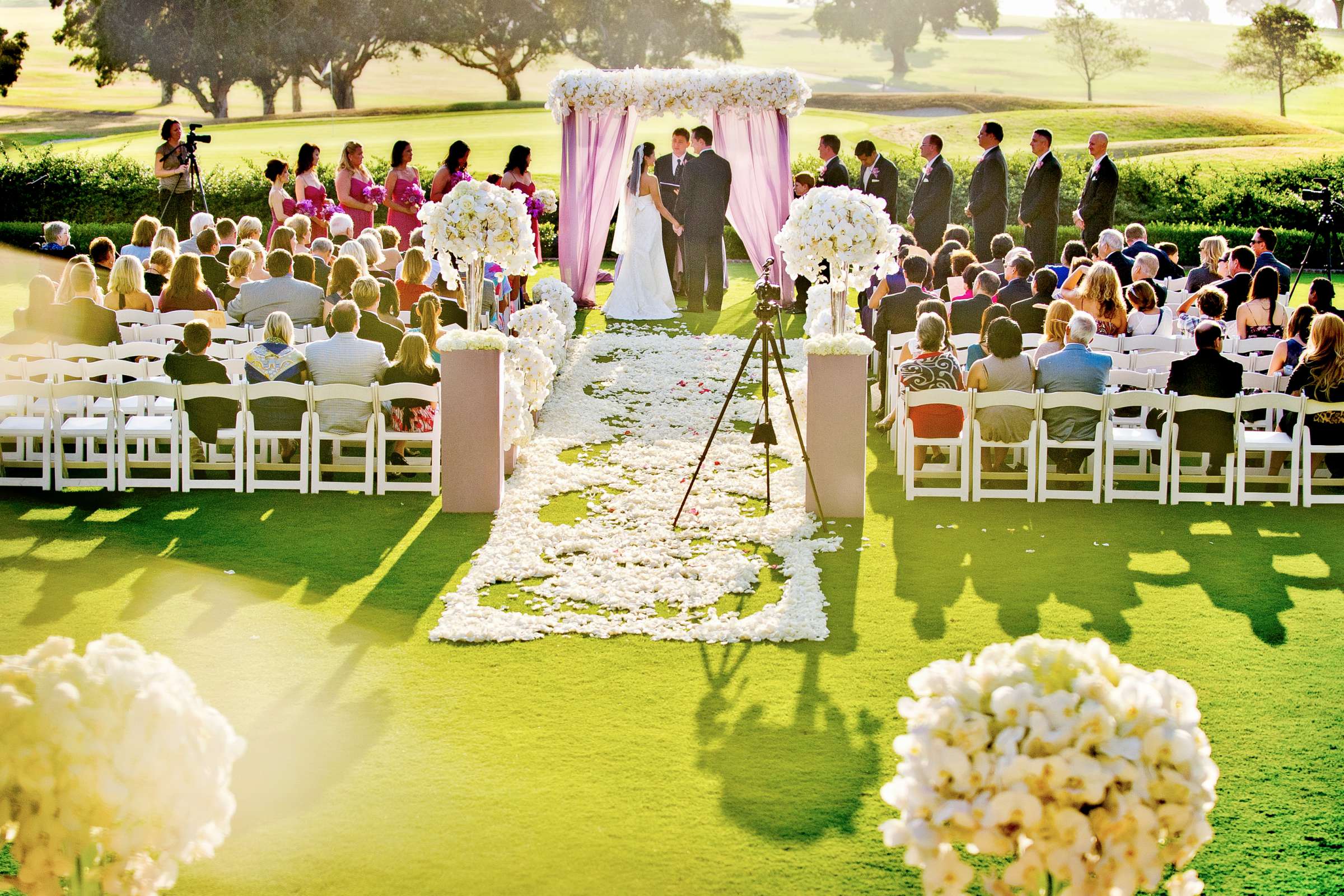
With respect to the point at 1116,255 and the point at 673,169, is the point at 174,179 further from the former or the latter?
the point at 1116,255

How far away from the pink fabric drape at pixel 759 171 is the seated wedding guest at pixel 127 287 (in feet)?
26.2

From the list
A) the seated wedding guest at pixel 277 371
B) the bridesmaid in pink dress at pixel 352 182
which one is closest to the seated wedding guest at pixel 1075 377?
the seated wedding guest at pixel 277 371

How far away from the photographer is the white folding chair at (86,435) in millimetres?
8859

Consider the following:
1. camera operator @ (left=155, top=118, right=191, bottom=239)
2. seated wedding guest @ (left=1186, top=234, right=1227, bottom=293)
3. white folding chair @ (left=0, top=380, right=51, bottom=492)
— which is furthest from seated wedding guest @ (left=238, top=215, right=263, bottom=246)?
seated wedding guest @ (left=1186, top=234, right=1227, bottom=293)

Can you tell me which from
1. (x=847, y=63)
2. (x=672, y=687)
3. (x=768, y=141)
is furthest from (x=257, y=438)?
(x=847, y=63)

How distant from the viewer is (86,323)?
35.0ft

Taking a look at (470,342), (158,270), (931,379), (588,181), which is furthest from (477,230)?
(588,181)

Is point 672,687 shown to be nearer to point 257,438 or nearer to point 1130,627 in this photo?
point 1130,627

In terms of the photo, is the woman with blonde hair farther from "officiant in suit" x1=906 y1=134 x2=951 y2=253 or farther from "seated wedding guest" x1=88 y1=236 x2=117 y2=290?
"officiant in suit" x1=906 y1=134 x2=951 y2=253

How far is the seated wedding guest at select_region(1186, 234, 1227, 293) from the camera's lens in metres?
13.4

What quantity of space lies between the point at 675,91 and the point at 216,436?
30.5 feet

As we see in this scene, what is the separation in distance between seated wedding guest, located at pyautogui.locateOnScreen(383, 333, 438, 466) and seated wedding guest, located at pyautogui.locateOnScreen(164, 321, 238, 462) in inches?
42.1

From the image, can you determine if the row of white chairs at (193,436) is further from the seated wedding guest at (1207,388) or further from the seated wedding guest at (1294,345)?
the seated wedding guest at (1294,345)

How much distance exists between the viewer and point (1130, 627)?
21.5 ft
